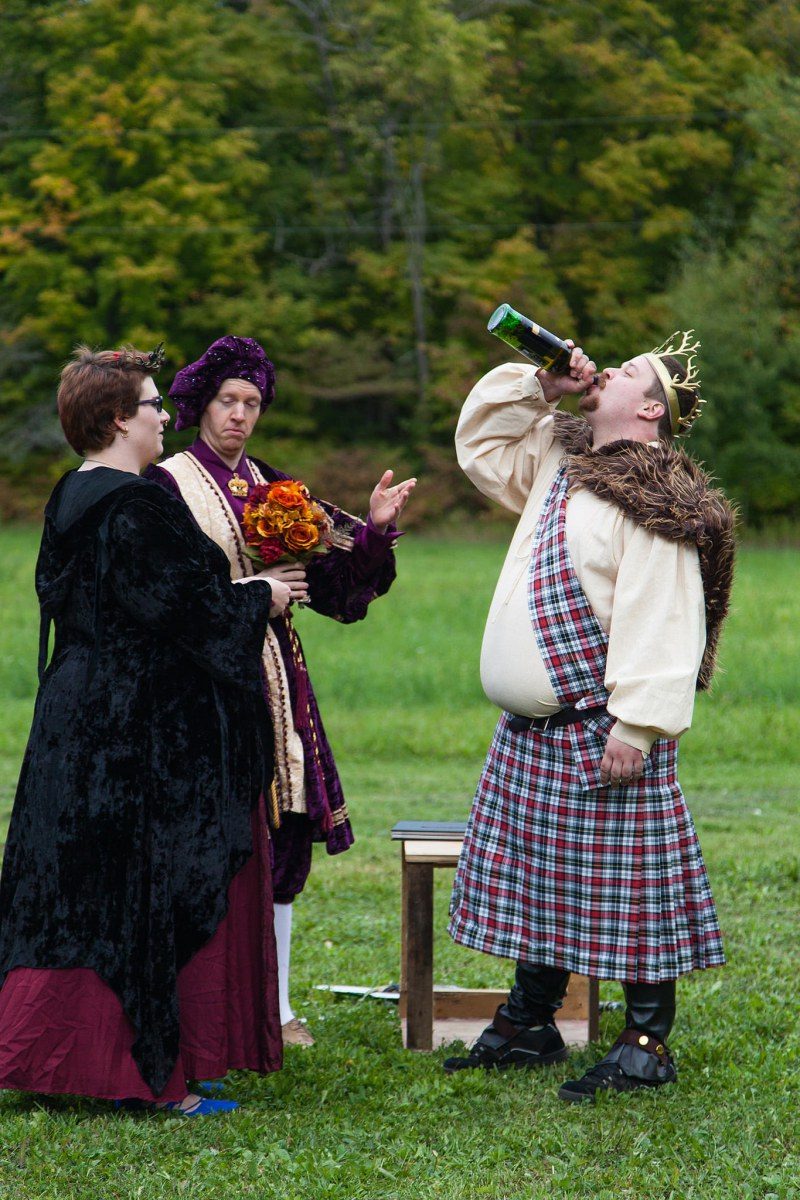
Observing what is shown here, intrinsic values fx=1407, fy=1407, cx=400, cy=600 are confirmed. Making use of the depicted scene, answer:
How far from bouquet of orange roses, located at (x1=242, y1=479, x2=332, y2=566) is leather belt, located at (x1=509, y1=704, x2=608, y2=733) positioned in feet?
2.51

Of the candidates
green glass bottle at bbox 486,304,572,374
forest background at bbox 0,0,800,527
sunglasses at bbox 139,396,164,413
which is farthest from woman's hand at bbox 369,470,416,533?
forest background at bbox 0,0,800,527

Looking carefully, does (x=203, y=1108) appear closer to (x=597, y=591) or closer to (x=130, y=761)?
(x=130, y=761)

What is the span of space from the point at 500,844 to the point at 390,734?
5.93 metres

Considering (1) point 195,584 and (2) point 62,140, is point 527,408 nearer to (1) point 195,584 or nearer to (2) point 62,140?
(1) point 195,584

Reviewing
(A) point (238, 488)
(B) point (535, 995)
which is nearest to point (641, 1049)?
(B) point (535, 995)

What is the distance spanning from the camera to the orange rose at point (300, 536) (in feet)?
12.8

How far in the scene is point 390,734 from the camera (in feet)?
32.5

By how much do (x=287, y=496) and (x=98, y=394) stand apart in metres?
0.58

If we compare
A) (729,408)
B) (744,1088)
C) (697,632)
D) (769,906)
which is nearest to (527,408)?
(697,632)

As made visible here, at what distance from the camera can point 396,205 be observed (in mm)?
31281

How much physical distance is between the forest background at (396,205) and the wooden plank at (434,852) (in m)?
23.8

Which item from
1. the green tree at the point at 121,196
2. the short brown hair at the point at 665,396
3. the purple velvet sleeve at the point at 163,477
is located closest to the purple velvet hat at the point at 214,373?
the purple velvet sleeve at the point at 163,477

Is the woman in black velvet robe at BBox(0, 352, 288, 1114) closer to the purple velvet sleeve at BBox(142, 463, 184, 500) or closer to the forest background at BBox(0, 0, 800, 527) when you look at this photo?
the purple velvet sleeve at BBox(142, 463, 184, 500)

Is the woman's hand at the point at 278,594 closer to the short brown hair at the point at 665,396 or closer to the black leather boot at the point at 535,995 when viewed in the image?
the short brown hair at the point at 665,396
